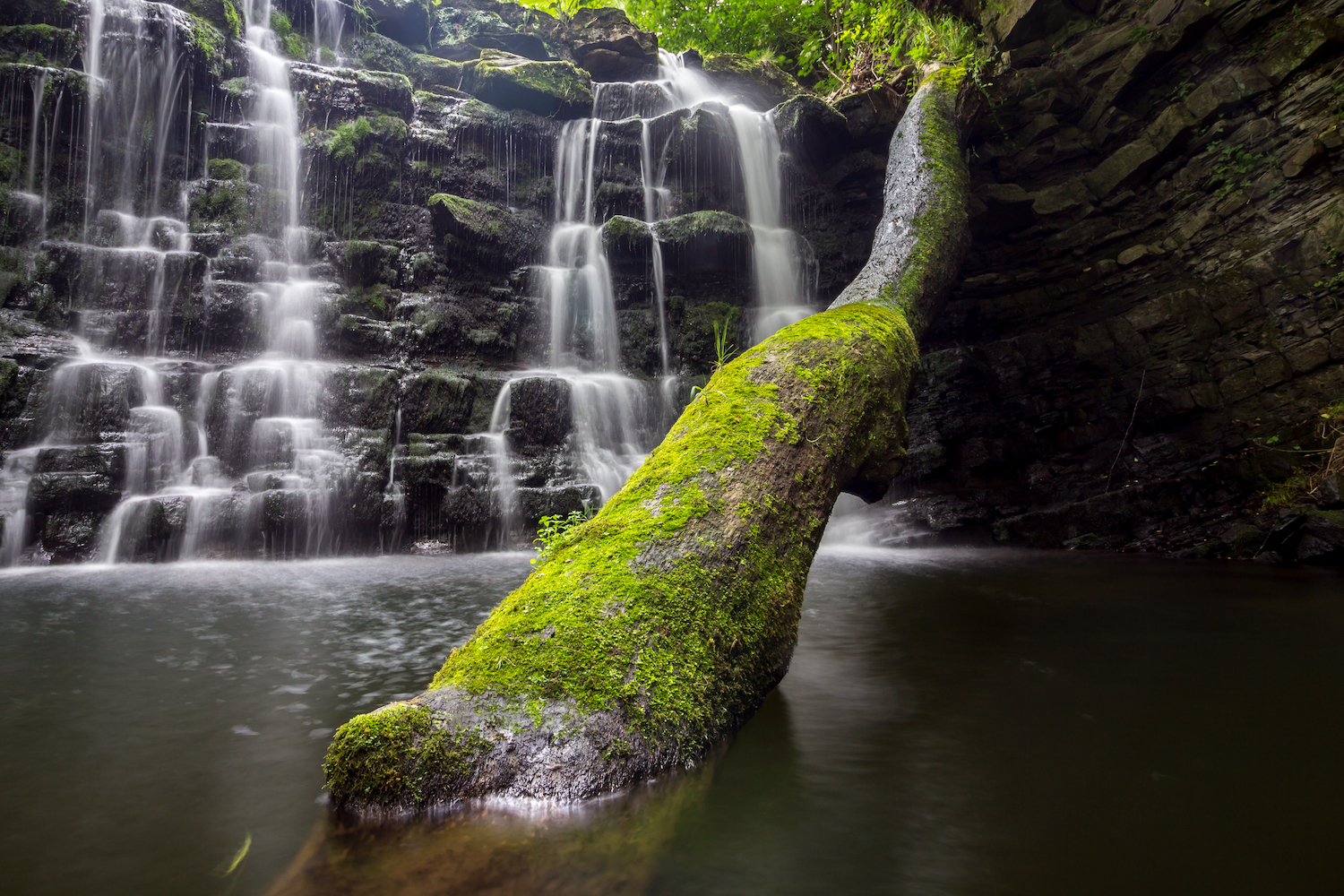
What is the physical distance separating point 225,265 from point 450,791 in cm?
1274

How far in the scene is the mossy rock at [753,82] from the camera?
53.9ft

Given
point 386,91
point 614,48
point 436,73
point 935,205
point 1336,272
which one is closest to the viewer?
point 935,205

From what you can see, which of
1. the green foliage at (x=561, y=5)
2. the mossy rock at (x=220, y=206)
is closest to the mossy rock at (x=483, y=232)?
the mossy rock at (x=220, y=206)

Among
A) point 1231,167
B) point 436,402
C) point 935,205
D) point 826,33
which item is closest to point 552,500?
point 436,402

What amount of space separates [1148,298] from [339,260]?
13785 mm

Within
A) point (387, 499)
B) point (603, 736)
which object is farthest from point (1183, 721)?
point (387, 499)

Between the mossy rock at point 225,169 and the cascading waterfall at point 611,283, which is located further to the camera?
the mossy rock at point 225,169

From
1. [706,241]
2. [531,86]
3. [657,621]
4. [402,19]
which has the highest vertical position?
[402,19]

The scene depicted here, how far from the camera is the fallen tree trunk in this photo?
1.82 m

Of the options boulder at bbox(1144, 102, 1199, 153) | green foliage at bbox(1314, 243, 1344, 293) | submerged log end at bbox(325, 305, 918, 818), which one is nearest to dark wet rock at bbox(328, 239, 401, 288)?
submerged log end at bbox(325, 305, 918, 818)

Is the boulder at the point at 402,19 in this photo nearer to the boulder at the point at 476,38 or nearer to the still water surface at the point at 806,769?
the boulder at the point at 476,38

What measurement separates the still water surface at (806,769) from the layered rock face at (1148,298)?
435cm

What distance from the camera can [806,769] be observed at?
232cm

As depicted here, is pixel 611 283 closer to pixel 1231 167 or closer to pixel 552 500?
pixel 552 500
